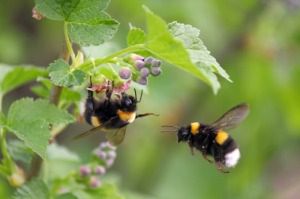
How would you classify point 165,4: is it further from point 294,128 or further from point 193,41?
point 193,41

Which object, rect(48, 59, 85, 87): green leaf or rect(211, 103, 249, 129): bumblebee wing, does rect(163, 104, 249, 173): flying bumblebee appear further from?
rect(48, 59, 85, 87): green leaf

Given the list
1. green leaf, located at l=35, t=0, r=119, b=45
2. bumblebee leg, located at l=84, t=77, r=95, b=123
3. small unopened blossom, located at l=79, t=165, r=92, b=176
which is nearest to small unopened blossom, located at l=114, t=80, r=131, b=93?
green leaf, located at l=35, t=0, r=119, b=45

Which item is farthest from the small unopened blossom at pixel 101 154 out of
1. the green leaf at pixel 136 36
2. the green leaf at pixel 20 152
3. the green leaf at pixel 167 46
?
the green leaf at pixel 167 46

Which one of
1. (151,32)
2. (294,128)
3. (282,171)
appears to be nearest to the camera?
(151,32)

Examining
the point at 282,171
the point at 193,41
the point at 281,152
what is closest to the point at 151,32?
the point at 193,41

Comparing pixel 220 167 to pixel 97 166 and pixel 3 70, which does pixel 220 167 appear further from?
pixel 3 70

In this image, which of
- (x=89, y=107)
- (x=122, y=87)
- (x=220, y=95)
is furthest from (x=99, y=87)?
(x=220, y=95)
